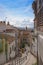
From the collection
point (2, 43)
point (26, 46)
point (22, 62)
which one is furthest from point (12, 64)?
point (26, 46)

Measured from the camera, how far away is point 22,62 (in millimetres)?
4227

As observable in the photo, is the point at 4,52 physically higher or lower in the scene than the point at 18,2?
lower

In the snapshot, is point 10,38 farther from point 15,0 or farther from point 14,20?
point 15,0

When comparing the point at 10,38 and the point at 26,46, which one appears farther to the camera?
the point at 26,46

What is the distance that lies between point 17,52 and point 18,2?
2.04m

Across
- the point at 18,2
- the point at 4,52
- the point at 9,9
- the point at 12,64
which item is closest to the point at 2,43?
the point at 4,52

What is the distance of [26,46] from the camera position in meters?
5.29

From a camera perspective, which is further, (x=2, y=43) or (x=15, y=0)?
(x=2, y=43)

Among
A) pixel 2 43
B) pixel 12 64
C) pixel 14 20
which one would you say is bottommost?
pixel 12 64

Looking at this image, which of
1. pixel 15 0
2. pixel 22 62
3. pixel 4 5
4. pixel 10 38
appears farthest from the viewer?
pixel 10 38

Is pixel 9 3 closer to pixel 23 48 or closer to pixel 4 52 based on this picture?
pixel 4 52

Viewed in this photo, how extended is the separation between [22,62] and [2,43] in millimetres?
770

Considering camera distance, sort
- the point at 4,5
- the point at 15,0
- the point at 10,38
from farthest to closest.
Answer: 1. the point at 10,38
2. the point at 4,5
3. the point at 15,0

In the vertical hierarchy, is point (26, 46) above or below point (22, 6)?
below
